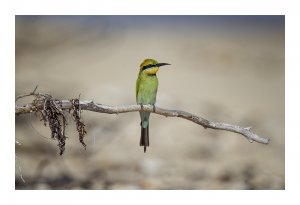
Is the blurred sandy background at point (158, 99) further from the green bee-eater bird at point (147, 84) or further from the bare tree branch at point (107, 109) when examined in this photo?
the bare tree branch at point (107, 109)

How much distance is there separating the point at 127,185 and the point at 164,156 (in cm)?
69

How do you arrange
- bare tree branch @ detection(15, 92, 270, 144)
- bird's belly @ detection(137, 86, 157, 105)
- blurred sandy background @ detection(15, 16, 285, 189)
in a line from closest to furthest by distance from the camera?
bare tree branch @ detection(15, 92, 270, 144) < bird's belly @ detection(137, 86, 157, 105) < blurred sandy background @ detection(15, 16, 285, 189)

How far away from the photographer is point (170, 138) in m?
6.30

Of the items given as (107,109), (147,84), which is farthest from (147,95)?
(107,109)

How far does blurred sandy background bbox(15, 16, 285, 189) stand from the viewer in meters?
5.13

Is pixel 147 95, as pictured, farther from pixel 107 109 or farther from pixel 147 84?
pixel 107 109

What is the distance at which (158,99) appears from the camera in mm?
6438

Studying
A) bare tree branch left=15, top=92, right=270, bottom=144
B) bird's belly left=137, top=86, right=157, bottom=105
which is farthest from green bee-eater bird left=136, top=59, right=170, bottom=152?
bare tree branch left=15, top=92, right=270, bottom=144

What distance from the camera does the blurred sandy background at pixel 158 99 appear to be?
5.13 m

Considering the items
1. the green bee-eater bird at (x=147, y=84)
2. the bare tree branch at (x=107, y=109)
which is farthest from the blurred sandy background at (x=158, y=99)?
the bare tree branch at (x=107, y=109)

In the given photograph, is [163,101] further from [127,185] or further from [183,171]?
[127,185]

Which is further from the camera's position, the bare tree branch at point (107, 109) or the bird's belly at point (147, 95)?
the bird's belly at point (147, 95)

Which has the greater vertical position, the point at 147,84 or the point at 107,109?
the point at 147,84

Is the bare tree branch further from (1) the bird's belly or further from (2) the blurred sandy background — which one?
(2) the blurred sandy background
